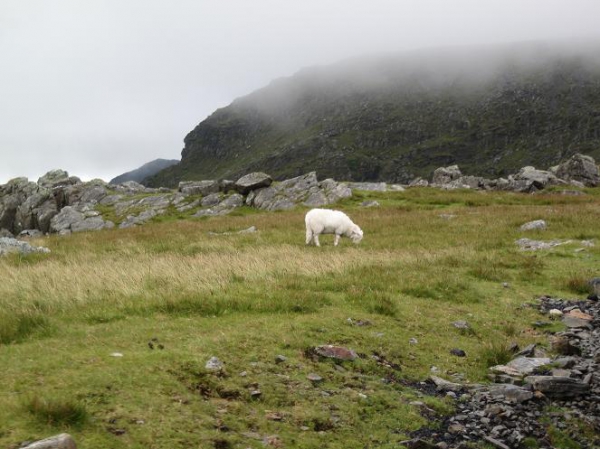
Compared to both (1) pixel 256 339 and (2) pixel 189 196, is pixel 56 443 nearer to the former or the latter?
(1) pixel 256 339

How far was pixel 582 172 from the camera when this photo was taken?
6328cm

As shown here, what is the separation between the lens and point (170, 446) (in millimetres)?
5316

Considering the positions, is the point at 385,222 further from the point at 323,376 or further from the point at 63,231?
the point at 63,231

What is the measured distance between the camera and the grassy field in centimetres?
591

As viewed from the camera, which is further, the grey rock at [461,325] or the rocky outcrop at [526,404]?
the grey rock at [461,325]

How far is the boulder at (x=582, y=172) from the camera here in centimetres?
6249

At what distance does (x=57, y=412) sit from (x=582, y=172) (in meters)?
71.1

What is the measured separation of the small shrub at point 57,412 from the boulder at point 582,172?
228 ft

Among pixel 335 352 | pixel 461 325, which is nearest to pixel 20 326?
pixel 335 352

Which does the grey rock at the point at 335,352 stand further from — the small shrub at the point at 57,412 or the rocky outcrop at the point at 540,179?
the rocky outcrop at the point at 540,179

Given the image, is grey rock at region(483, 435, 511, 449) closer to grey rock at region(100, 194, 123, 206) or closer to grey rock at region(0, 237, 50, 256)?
grey rock at region(0, 237, 50, 256)

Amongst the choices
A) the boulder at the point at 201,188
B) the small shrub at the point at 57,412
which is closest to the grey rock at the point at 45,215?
the boulder at the point at 201,188

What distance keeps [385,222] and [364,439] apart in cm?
2634

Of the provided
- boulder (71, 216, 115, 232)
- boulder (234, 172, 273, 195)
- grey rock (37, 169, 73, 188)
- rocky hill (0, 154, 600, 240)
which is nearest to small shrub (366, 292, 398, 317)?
rocky hill (0, 154, 600, 240)
